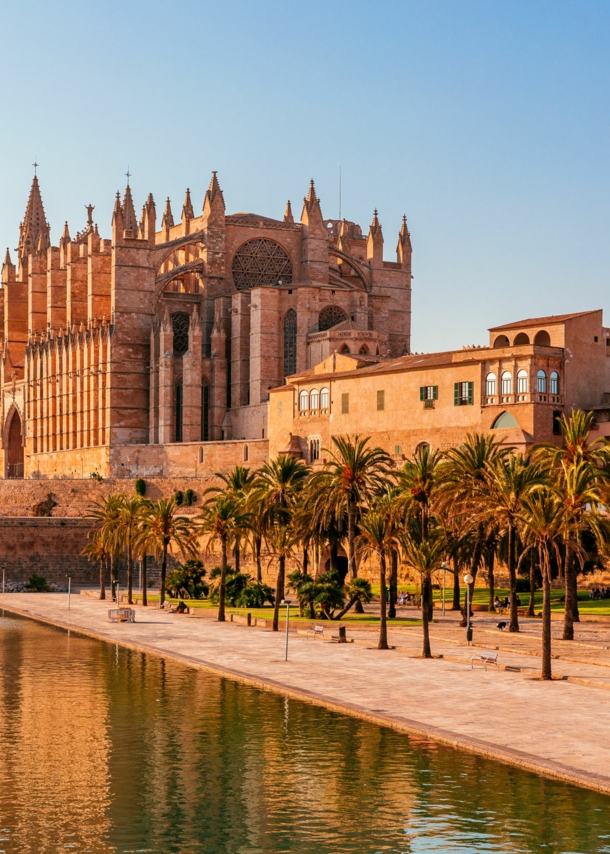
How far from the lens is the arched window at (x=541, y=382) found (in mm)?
57156

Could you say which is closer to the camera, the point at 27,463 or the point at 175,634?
the point at 175,634

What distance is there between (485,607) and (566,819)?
30.0 meters

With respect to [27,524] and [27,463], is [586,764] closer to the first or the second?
[27,524]

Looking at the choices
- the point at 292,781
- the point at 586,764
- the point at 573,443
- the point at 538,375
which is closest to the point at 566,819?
the point at 586,764

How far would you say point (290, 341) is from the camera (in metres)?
79.8

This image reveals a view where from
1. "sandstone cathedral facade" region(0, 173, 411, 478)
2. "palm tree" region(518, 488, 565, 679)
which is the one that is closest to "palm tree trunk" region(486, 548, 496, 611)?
"palm tree" region(518, 488, 565, 679)

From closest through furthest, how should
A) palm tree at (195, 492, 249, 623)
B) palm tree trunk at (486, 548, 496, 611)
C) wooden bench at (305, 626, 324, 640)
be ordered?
1. wooden bench at (305, 626, 324, 640)
2. palm tree trunk at (486, 548, 496, 611)
3. palm tree at (195, 492, 249, 623)

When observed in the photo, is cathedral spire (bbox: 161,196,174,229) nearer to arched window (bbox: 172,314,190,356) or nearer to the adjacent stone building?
arched window (bbox: 172,314,190,356)

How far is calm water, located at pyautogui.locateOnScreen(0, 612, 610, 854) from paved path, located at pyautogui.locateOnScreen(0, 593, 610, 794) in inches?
23.5

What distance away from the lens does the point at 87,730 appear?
26.0 metres

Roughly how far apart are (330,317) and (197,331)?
25.7ft

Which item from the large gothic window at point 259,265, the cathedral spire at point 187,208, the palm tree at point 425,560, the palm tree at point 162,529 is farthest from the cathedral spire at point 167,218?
Result: the palm tree at point 425,560

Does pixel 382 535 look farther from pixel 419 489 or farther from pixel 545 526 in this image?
pixel 545 526

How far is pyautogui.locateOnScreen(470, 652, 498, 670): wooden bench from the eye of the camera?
107ft
